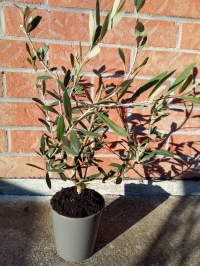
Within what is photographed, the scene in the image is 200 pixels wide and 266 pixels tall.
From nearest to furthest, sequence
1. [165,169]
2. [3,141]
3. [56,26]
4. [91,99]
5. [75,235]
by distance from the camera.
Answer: [91,99] < [75,235] < [56,26] < [3,141] < [165,169]

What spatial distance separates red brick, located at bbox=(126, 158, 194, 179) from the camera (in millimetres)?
1191

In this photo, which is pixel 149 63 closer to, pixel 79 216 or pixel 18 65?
pixel 18 65

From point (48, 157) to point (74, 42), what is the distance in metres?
0.46

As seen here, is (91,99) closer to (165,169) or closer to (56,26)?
(56,26)

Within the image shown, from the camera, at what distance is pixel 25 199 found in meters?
1.16

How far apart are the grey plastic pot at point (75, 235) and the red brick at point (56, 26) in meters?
0.62

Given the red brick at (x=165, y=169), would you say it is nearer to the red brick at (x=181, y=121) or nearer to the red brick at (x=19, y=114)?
the red brick at (x=181, y=121)

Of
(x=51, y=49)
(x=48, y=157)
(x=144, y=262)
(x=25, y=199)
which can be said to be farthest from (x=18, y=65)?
(x=144, y=262)

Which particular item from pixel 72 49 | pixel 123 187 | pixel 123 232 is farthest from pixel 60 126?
pixel 123 187

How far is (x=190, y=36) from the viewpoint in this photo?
101 cm

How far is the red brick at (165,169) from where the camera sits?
1.19 m

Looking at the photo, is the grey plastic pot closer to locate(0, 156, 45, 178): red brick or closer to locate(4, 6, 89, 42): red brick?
locate(0, 156, 45, 178): red brick

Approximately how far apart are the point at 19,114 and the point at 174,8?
71cm

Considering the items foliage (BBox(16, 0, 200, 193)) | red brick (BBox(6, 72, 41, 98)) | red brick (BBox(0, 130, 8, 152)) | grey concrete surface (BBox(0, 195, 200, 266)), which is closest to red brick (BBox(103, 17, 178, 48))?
foliage (BBox(16, 0, 200, 193))
